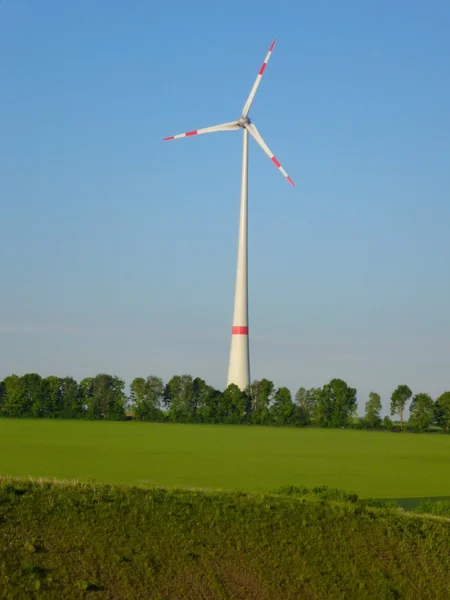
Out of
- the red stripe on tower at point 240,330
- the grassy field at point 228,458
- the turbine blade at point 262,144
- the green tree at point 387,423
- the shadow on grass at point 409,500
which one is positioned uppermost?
the turbine blade at point 262,144

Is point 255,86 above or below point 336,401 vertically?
above

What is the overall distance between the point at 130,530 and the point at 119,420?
140545 millimetres

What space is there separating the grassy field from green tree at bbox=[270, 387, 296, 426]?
76.8 ft

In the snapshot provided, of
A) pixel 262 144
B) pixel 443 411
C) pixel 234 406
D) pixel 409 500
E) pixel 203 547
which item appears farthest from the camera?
pixel 443 411

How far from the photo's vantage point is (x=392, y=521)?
37.9m

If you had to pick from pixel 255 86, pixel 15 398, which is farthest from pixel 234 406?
pixel 255 86

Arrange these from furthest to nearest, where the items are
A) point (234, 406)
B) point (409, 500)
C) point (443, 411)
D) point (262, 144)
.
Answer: point (443, 411) < point (234, 406) < point (262, 144) < point (409, 500)

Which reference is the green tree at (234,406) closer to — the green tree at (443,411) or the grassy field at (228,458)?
the grassy field at (228,458)

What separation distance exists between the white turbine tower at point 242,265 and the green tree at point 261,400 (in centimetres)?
3381

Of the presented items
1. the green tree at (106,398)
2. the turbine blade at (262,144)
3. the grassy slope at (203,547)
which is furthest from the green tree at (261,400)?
the grassy slope at (203,547)

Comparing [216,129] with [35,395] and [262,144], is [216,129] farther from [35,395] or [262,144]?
[35,395]

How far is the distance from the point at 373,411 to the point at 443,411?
1296 cm

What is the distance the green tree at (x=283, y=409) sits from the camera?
169m

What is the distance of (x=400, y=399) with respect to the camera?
17450 centimetres
